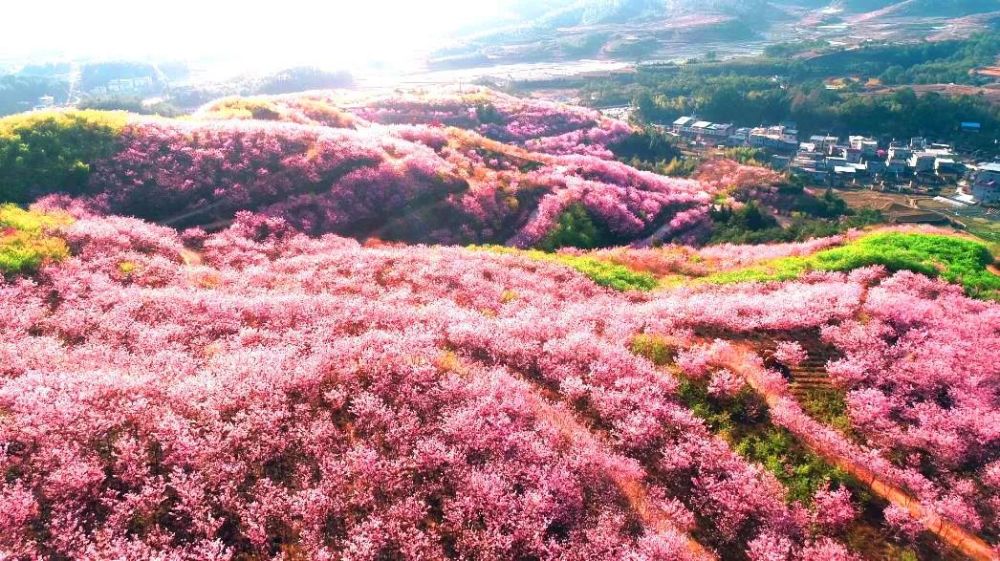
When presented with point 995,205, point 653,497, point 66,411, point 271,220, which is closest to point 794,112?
point 995,205

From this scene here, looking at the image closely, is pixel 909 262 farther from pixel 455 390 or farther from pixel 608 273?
pixel 455 390

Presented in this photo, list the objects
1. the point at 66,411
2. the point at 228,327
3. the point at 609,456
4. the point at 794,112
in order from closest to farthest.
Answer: the point at 66,411
the point at 609,456
the point at 228,327
the point at 794,112

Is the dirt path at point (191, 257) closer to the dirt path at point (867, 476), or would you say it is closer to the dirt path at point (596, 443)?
the dirt path at point (596, 443)

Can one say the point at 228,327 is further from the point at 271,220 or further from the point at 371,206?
the point at 371,206

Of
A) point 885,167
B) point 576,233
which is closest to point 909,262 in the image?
point 576,233

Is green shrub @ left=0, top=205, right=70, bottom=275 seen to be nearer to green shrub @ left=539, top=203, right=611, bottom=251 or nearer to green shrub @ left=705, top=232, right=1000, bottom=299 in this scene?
green shrub @ left=539, top=203, right=611, bottom=251

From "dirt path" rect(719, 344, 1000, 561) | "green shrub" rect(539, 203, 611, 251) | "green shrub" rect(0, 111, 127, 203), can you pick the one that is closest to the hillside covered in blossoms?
"dirt path" rect(719, 344, 1000, 561)

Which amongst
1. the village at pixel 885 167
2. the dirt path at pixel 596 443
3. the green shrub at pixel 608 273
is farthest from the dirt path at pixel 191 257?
the village at pixel 885 167
